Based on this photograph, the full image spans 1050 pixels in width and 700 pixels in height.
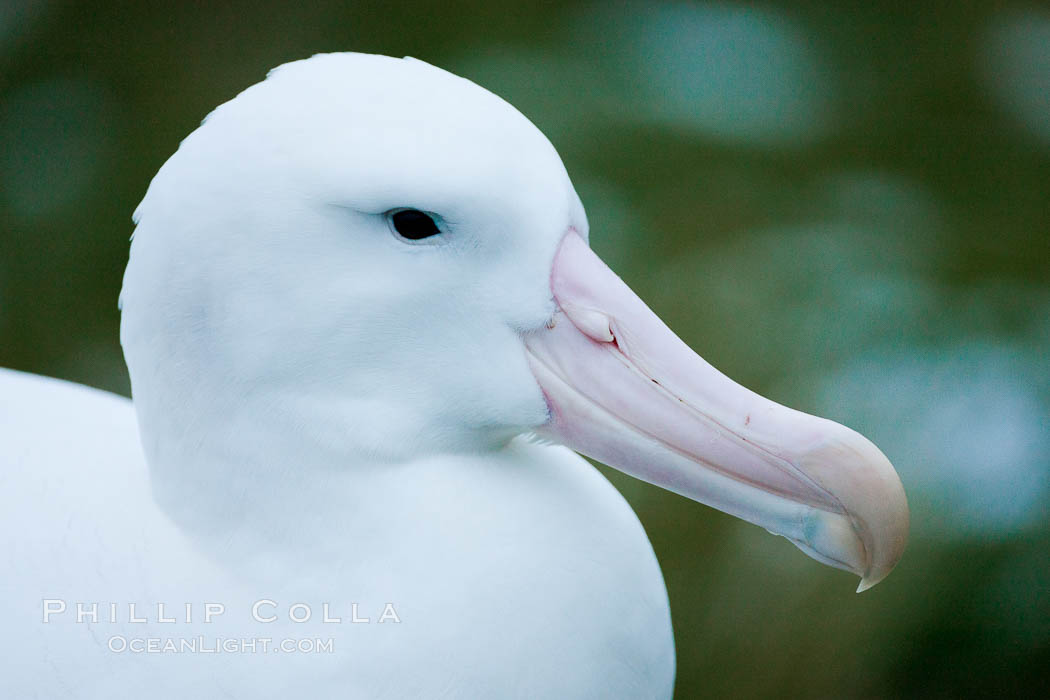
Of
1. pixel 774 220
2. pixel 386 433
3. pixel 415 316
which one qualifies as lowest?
pixel 774 220

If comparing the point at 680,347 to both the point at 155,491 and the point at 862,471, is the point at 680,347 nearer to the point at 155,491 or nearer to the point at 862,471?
the point at 862,471

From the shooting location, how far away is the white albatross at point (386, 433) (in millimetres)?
1129

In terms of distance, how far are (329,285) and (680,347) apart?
37 centimetres

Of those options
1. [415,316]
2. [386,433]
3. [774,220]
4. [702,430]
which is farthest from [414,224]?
[774,220]

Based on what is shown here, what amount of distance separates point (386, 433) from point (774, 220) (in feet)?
7.52

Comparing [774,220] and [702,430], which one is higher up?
[702,430]

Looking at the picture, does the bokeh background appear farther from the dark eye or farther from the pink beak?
the dark eye

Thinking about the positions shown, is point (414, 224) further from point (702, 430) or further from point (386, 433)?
point (702, 430)

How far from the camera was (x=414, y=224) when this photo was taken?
1.14 metres

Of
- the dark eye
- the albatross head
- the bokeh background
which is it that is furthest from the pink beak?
the bokeh background

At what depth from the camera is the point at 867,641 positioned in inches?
95.7

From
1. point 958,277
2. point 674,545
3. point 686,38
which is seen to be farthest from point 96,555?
point 686,38

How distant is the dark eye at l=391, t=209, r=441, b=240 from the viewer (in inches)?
44.6

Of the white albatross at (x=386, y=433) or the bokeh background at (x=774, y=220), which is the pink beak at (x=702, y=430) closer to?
the white albatross at (x=386, y=433)
